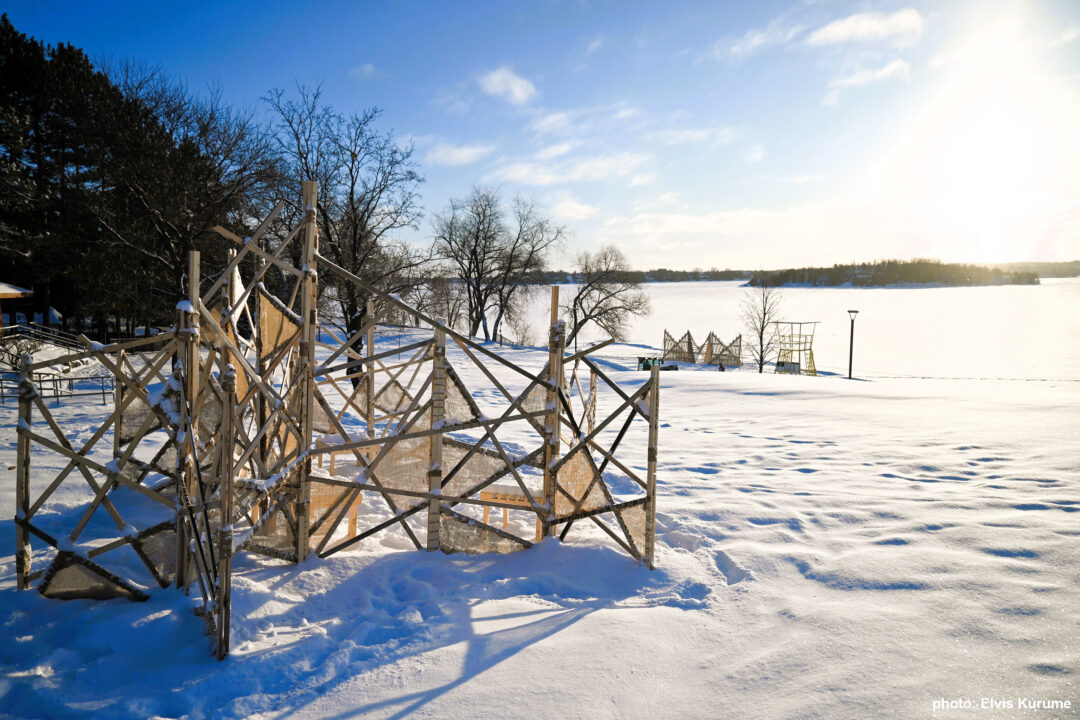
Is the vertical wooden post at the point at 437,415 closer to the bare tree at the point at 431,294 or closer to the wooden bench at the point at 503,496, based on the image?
the wooden bench at the point at 503,496

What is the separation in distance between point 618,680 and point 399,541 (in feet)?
11.5

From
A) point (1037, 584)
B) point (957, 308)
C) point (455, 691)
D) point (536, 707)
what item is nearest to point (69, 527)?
point (455, 691)

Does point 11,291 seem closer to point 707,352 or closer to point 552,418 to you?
point 552,418

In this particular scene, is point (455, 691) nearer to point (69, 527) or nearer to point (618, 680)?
point (618, 680)

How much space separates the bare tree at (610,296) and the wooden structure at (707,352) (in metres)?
4.62

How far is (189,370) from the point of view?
4.48 meters

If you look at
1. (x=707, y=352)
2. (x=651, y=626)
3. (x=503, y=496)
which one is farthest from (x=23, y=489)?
(x=707, y=352)

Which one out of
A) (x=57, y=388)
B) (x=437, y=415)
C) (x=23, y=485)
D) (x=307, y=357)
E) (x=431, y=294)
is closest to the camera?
(x=23, y=485)

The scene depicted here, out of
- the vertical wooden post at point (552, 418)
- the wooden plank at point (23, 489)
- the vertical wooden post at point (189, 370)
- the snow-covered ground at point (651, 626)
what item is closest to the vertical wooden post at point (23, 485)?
the wooden plank at point (23, 489)

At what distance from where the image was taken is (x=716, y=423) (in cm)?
1333

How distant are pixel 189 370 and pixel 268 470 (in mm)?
2086

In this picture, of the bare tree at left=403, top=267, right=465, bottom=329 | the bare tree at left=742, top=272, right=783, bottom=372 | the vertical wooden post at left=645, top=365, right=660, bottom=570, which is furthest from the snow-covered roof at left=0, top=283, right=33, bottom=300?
the bare tree at left=742, top=272, right=783, bottom=372

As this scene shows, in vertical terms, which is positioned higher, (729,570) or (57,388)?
(57,388)

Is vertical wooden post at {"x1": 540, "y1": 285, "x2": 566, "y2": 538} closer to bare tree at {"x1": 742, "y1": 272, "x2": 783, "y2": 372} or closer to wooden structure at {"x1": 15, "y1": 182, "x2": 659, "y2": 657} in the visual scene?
wooden structure at {"x1": 15, "y1": 182, "x2": 659, "y2": 657}
